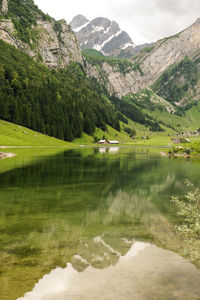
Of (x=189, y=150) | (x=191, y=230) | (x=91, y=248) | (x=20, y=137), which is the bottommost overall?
(x=189, y=150)

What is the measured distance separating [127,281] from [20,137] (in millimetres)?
146444

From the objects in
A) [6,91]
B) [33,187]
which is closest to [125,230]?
[33,187]

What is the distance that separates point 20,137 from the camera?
151 m

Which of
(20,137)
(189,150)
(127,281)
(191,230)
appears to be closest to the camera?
→ (127,281)

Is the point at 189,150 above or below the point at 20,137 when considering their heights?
below

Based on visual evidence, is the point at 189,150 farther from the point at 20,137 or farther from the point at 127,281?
the point at 127,281

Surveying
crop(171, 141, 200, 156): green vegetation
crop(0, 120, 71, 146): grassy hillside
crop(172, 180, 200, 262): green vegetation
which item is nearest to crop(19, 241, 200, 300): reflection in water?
crop(172, 180, 200, 262): green vegetation

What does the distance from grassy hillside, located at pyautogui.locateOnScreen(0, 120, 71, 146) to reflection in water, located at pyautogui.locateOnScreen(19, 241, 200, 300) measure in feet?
410

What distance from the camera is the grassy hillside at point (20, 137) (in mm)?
138613

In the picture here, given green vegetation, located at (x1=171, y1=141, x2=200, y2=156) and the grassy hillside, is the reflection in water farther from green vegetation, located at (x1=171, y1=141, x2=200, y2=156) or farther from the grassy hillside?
the grassy hillside

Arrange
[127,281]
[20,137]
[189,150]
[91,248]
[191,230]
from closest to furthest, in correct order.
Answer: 1. [127,281]
2. [191,230]
3. [91,248]
4. [189,150]
5. [20,137]

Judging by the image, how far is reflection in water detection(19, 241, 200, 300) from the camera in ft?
36.9

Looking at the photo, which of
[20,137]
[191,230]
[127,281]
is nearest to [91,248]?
[127,281]

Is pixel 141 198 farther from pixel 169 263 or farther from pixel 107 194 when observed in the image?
pixel 169 263
